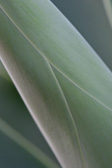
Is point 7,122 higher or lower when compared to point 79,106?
higher

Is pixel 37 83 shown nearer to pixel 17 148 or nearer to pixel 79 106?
pixel 79 106

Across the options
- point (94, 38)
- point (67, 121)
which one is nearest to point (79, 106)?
point (67, 121)

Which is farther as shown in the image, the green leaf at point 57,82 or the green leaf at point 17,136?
the green leaf at point 17,136

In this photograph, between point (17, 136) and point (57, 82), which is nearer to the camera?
point (57, 82)

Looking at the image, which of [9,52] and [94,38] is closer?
[9,52]

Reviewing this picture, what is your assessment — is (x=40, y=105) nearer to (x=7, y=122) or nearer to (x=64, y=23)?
(x=64, y=23)

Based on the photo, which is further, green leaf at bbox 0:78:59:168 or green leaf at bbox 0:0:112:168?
green leaf at bbox 0:78:59:168
